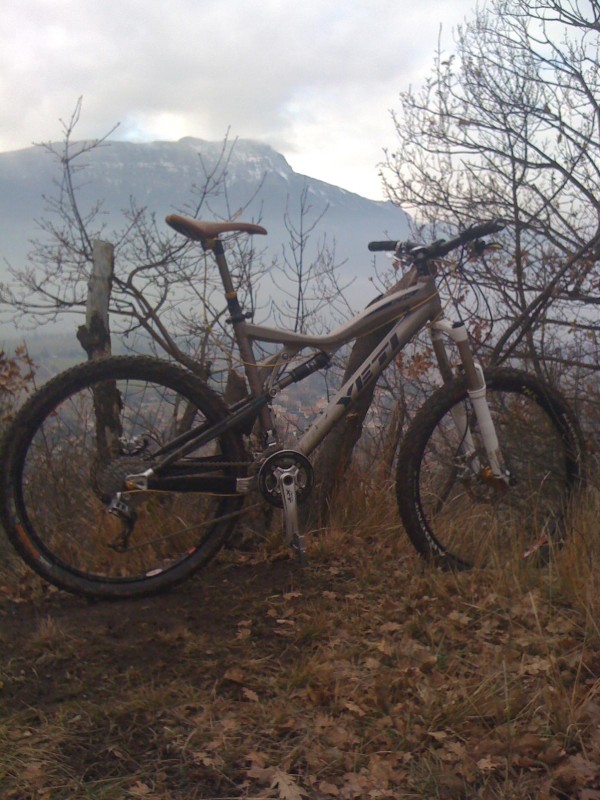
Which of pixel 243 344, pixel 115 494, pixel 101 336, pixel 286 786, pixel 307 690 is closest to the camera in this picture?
pixel 286 786

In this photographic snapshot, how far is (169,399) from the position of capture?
3840 mm

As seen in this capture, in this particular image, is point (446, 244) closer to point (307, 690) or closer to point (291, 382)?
point (291, 382)

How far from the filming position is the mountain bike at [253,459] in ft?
10.9

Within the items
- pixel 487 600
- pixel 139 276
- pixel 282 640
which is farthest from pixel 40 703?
pixel 139 276

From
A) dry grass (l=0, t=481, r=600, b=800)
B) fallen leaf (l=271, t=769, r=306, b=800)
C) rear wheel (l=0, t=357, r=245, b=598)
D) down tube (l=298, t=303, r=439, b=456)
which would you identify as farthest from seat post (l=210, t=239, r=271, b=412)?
fallen leaf (l=271, t=769, r=306, b=800)

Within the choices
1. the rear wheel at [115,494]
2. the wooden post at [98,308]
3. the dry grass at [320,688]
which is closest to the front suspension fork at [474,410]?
the dry grass at [320,688]

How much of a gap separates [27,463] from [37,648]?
2.49ft

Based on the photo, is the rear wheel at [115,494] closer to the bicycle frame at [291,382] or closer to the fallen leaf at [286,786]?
the bicycle frame at [291,382]

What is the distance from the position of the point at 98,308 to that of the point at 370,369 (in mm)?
1932

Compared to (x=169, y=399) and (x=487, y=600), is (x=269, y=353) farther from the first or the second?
(x=487, y=600)

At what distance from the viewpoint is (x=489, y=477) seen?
12.0 feet

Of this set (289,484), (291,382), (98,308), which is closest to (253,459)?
(289,484)

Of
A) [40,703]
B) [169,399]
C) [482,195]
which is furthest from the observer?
[482,195]

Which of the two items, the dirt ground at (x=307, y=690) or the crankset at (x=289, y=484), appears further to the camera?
the crankset at (x=289, y=484)
